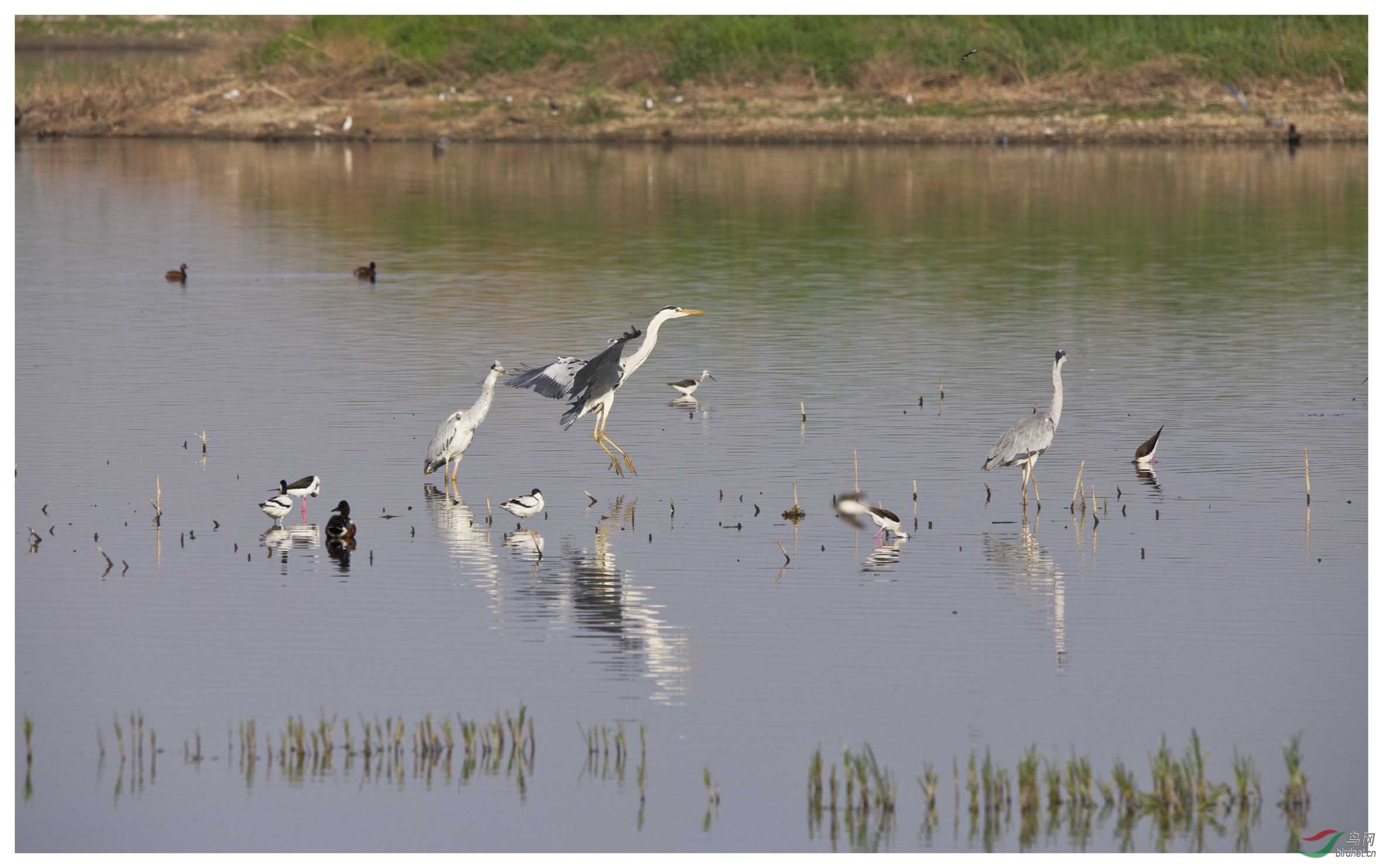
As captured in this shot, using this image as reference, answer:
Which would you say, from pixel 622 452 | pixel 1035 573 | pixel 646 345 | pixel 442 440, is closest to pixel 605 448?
pixel 622 452

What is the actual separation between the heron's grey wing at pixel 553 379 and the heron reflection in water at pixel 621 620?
260 cm

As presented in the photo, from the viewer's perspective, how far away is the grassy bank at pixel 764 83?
58875mm

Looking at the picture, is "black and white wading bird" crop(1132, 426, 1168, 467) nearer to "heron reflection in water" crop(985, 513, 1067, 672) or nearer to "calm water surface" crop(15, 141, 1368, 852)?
"calm water surface" crop(15, 141, 1368, 852)

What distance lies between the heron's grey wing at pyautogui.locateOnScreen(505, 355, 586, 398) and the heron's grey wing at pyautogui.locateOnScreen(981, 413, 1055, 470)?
11.5ft

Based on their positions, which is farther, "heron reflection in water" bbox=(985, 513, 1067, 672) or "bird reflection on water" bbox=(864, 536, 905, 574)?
"bird reflection on water" bbox=(864, 536, 905, 574)

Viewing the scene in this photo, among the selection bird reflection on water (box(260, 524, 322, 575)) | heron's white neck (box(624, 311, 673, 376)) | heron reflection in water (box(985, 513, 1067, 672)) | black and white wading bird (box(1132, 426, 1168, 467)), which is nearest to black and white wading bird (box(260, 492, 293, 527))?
bird reflection on water (box(260, 524, 322, 575))

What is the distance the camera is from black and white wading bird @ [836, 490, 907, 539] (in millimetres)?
13992

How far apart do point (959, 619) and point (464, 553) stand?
351 centimetres

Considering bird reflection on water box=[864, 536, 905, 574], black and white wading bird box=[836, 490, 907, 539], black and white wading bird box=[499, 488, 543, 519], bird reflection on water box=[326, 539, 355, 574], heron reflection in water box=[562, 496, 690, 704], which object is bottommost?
heron reflection in water box=[562, 496, 690, 704]

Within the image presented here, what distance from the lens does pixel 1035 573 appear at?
43.5ft

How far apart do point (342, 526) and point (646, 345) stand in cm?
457

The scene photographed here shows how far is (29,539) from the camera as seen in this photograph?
14164mm

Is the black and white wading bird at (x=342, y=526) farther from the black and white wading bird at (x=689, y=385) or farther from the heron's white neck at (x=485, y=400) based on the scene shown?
the black and white wading bird at (x=689, y=385)

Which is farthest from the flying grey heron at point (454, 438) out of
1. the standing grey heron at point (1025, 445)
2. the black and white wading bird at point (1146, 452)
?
the black and white wading bird at point (1146, 452)
